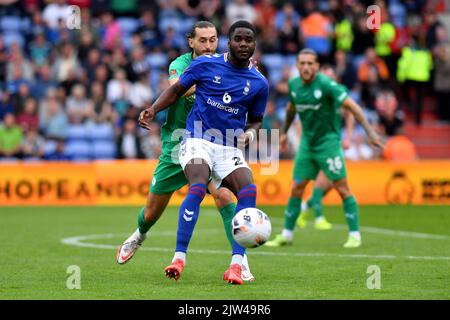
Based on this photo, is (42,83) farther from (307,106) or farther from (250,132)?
(250,132)

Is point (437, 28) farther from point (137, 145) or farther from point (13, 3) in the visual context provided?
point (13, 3)

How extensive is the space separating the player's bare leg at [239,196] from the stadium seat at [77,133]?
14738 millimetres

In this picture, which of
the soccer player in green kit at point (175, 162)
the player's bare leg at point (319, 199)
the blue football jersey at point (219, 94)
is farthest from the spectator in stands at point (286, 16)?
the blue football jersey at point (219, 94)

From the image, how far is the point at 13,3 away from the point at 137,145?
A: 18.6ft

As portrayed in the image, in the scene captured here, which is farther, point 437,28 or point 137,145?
point 437,28

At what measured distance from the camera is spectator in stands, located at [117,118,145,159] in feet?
79.4

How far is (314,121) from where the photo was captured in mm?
14945

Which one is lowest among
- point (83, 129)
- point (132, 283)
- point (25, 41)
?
point (132, 283)

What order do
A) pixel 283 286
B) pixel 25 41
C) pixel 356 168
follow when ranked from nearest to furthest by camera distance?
pixel 283 286 → pixel 356 168 → pixel 25 41

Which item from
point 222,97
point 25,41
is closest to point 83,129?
point 25,41

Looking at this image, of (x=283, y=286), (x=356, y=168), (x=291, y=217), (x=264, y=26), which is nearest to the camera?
(x=283, y=286)

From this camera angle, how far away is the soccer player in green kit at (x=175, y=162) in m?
10.8

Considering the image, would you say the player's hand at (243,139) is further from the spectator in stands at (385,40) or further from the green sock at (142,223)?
the spectator in stands at (385,40)

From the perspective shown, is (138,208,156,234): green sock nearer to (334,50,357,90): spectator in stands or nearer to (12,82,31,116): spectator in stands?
(12,82,31,116): spectator in stands
